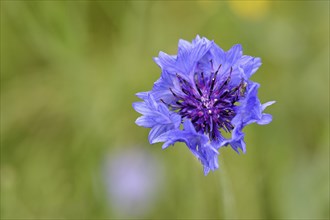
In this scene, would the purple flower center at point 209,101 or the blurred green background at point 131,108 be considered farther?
the blurred green background at point 131,108

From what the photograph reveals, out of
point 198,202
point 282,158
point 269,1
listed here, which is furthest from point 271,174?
point 269,1

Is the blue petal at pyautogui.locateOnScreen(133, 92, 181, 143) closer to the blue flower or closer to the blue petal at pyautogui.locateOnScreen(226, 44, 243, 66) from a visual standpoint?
the blue flower

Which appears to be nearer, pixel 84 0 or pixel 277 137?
pixel 277 137

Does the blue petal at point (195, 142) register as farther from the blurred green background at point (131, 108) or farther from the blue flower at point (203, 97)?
A: the blurred green background at point (131, 108)

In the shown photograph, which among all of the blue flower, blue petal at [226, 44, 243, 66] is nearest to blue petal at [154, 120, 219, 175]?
the blue flower

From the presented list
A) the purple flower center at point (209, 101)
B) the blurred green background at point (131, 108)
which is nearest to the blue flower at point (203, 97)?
the purple flower center at point (209, 101)

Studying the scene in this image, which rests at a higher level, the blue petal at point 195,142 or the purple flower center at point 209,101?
the purple flower center at point 209,101

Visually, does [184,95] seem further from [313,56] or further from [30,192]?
[313,56]

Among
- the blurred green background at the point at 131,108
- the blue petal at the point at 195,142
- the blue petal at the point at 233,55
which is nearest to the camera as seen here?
the blue petal at the point at 195,142
